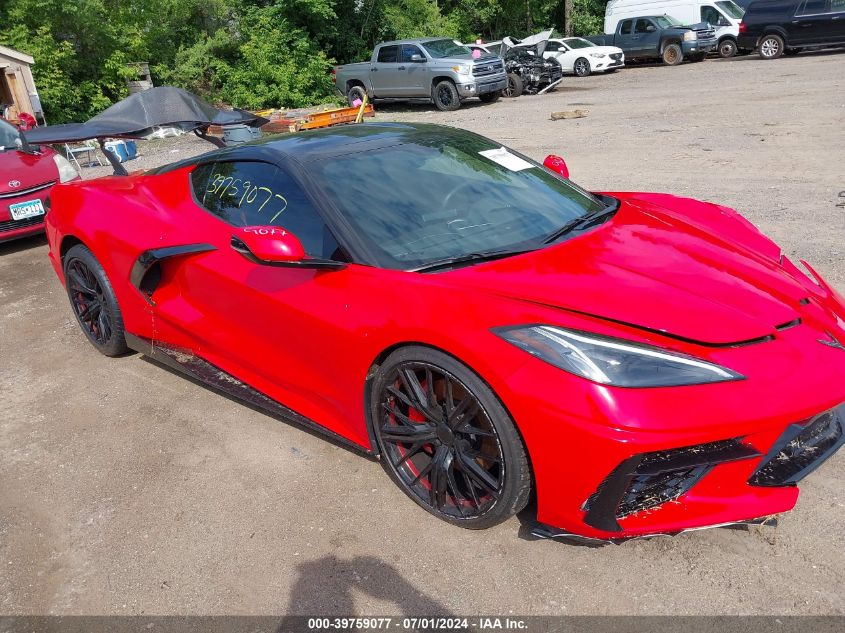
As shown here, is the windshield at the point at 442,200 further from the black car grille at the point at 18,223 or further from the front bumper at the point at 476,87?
the front bumper at the point at 476,87

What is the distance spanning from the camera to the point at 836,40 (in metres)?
21.6

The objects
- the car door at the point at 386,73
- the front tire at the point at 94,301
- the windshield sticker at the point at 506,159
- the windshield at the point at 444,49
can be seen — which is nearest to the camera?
the windshield sticker at the point at 506,159

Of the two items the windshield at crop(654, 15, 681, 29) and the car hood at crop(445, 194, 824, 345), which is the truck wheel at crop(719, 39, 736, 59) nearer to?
the windshield at crop(654, 15, 681, 29)

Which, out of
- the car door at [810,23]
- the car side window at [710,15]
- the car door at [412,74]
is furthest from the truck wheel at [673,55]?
the car door at [412,74]

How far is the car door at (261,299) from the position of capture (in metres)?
3.15

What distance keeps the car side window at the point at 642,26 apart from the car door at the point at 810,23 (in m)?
5.02

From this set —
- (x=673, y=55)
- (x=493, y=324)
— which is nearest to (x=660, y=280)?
(x=493, y=324)

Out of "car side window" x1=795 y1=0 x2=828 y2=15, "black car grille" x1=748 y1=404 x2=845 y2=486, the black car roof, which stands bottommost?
"black car grille" x1=748 y1=404 x2=845 y2=486

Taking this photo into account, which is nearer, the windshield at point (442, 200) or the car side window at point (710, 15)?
the windshield at point (442, 200)

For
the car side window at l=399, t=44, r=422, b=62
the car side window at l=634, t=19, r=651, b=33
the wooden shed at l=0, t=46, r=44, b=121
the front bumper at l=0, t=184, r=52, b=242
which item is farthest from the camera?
the car side window at l=634, t=19, r=651, b=33

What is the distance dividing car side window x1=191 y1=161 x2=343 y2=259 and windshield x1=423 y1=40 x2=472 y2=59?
16.2 meters

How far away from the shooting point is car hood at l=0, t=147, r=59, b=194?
7688mm

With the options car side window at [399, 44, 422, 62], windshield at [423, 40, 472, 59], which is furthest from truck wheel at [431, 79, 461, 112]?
car side window at [399, 44, 422, 62]

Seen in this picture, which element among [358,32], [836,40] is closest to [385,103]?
[358,32]
